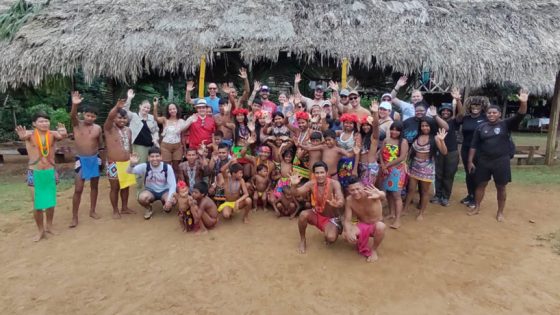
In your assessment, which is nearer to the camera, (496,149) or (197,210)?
(197,210)

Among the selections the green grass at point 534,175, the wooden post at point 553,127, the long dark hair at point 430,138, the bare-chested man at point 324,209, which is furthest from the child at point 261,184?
the wooden post at point 553,127

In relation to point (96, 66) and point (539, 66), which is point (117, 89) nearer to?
point (96, 66)

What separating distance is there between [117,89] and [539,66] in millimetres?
8419

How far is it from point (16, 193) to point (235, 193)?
3.95 m

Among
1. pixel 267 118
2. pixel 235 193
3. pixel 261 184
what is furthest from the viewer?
pixel 267 118

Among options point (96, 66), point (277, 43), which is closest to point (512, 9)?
point (277, 43)

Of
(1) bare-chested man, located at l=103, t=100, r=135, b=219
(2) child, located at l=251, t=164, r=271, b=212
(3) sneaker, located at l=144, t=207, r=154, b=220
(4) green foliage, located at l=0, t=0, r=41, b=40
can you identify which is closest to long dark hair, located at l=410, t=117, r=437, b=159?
(2) child, located at l=251, t=164, r=271, b=212

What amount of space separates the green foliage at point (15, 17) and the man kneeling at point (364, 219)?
770cm

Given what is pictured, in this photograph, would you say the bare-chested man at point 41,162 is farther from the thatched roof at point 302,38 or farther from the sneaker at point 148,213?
the thatched roof at point 302,38

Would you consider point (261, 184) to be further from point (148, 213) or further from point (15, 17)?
point (15, 17)

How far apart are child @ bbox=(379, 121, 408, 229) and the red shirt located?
247 centimetres

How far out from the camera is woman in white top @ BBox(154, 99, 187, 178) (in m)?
5.29

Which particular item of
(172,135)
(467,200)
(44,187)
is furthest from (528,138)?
(44,187)

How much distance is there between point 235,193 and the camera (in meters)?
4.77
